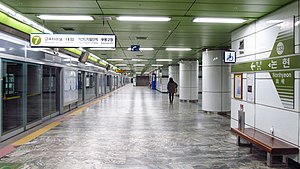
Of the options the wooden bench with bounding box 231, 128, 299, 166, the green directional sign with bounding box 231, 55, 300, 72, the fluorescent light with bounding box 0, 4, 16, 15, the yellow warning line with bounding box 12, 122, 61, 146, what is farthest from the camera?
the yellow warning line with bounding box 12, 122, 61, 146

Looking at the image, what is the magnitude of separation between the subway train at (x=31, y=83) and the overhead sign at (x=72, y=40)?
60 cm

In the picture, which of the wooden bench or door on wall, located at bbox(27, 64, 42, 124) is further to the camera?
door on wall, located at bbox(27, 64, 42, 124)

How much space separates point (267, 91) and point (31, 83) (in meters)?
6.79

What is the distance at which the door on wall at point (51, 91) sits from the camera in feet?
30.8

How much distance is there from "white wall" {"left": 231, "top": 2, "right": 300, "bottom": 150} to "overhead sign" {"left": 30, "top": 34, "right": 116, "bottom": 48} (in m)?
3.37

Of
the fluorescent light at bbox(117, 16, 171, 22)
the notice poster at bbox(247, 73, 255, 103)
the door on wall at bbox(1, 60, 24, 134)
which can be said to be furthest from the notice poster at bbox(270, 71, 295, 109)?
the door on wall at bbox(1, 60, 24, 134)

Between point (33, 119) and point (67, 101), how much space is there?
320 centimetres

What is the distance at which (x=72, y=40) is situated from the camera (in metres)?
6.19

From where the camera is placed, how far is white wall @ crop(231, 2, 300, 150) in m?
4.37

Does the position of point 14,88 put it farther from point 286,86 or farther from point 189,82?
point 189,82

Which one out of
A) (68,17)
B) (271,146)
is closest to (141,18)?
(68,17)

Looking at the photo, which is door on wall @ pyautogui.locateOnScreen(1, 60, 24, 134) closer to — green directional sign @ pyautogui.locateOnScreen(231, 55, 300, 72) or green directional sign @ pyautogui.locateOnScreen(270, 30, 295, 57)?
green directional sign @ pyautogui.locateOnScreen(231, 55, 300, 72)

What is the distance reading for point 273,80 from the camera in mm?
4980

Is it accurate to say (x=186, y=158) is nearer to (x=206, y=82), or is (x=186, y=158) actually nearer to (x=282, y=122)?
(x=282, y=122)
